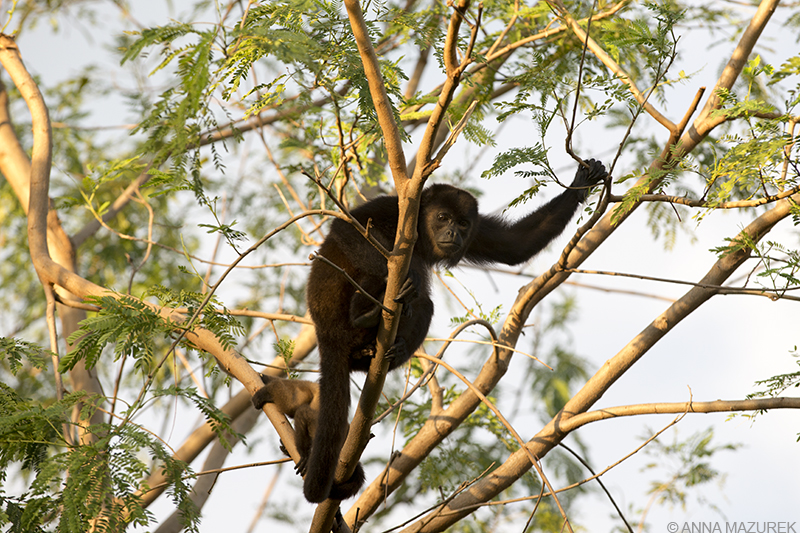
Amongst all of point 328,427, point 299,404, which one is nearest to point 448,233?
point 299,404

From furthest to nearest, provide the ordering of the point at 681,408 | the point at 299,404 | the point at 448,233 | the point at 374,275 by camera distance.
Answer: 1. the point at 448,233
2. the point at 299,404
3. the point at 374,275
4. the point at 681,408

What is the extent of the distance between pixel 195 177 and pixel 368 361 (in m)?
1.61

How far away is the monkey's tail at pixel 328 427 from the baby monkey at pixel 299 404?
0.91 ft

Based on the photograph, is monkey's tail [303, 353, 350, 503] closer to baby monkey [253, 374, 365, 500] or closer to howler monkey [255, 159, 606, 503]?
howler monkey [255, 159, 606, 503]

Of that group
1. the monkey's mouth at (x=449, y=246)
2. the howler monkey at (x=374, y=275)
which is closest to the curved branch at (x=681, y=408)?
the howler monkey at (x=374, y=275)

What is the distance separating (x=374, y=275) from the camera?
4.00m

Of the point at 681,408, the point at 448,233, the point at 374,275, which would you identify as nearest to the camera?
the point at 681,408

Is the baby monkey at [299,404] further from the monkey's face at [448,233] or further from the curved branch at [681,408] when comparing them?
the curved branch at [681,408]

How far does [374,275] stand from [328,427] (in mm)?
958

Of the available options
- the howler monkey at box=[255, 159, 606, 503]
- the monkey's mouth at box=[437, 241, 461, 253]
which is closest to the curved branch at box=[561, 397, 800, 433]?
the howler monkey at box=[255, 159, 606, 503]

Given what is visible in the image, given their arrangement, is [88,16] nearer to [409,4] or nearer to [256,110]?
[409,4]

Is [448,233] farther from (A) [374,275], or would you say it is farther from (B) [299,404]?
(B) [299,404]

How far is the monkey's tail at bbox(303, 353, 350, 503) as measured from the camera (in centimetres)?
344

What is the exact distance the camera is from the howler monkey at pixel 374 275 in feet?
11.8
